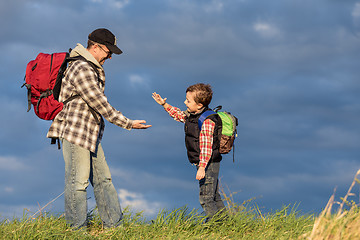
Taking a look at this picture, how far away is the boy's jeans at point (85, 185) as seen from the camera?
22.9ft

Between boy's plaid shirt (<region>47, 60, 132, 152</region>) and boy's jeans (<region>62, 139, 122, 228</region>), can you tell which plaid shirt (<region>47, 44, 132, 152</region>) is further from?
boy's jeans (<region>62, 139, 122, 228</region>)

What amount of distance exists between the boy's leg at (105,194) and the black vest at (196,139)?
Result: 4.76 ft

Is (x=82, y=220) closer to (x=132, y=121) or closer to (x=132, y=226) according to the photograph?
(x=132, y=226)

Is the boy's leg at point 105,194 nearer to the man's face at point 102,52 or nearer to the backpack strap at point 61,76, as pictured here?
the backpack strap at point 61,76

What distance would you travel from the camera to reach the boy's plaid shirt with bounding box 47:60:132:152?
6.91m

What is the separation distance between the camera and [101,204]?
298 inches

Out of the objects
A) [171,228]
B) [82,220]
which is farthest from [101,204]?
[171,228]

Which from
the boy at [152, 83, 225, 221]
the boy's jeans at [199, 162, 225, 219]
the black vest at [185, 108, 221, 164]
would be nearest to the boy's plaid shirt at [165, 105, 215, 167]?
the boy at [152, 83, 225, 221]

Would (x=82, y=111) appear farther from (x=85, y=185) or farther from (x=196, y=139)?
(x=196, y=139)

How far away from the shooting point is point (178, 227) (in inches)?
296

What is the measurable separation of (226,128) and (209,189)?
1.09 metres

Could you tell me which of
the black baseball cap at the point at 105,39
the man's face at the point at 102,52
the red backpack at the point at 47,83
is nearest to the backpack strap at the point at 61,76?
the red backpack at the point at 47,83

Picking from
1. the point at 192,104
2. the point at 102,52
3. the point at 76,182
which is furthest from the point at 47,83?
the point at 192,104

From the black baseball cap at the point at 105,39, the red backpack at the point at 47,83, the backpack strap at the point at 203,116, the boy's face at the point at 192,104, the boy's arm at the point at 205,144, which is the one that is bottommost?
the boy's arm at the point at 205,144
